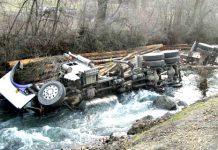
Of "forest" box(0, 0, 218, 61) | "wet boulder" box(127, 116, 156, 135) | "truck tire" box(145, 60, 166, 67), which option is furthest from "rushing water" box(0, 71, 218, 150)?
"forest" box(0, 0, 218, 61)

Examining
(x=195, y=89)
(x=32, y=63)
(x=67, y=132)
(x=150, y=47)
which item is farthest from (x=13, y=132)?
Result: (x=150, y=47)

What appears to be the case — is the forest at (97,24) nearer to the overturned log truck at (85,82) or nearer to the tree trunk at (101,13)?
the tree trunk at (101,13)

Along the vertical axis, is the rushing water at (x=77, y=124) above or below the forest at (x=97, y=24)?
below

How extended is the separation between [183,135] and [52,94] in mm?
5261

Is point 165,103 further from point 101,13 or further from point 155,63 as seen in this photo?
point 101,13

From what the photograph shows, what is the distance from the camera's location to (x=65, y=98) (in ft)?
43.4

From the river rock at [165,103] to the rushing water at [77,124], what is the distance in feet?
0.78

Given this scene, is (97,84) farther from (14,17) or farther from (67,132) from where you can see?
(14,17)

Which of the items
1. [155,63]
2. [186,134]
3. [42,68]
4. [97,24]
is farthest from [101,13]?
[186,134]

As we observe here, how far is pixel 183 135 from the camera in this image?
8.67m

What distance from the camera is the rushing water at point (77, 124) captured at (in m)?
11.2

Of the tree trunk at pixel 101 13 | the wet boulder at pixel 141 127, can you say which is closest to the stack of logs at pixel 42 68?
the tree trunk at pixel 101 13

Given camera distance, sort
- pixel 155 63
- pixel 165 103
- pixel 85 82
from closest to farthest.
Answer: pixel 85 82
pixel 165 103
pixel 155 63

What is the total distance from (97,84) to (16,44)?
4315mm
